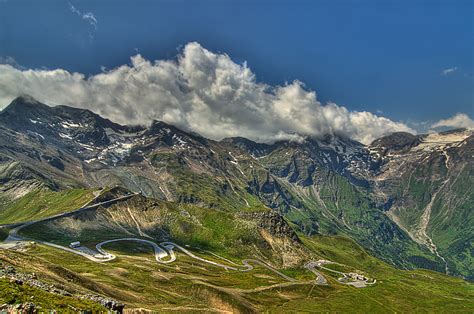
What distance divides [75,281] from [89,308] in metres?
68.3

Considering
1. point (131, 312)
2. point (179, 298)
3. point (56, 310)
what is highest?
point (56, 310)

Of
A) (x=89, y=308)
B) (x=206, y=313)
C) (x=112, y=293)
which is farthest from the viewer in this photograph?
(x=206, y=313)

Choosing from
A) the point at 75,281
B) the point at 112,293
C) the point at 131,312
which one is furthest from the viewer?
the point at 112,293

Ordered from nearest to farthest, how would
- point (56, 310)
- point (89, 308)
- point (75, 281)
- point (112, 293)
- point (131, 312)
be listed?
point (56, 310) → point (89, 308) → point (131, 312) → point (75, 281) → point (112, 293)

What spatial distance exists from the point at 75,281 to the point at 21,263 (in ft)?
61.9

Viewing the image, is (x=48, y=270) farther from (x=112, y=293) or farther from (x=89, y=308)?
(x=89, y=308)

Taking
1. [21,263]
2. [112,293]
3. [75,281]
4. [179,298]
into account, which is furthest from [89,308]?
[179,298]

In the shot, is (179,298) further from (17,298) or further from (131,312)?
(17,298)

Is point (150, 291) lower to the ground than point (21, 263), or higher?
lower

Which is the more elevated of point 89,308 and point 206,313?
point 89,308

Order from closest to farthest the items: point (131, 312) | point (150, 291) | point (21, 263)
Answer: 1. point (131, 312)
2. point (21, 263)
3. point (150, 291)

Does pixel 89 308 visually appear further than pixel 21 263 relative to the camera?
No

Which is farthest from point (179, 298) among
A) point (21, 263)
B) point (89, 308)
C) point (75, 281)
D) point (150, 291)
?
point (89, 308)

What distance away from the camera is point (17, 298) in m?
55.3
